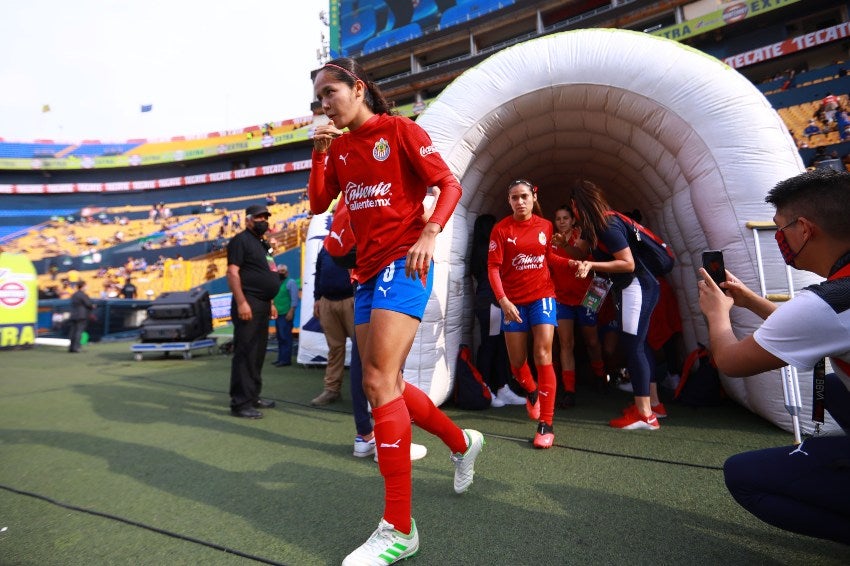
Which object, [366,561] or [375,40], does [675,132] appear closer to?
[366,561]

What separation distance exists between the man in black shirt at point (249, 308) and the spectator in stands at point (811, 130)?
17.6m

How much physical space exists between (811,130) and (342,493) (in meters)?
18.6

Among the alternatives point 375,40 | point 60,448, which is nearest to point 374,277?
point 60,448

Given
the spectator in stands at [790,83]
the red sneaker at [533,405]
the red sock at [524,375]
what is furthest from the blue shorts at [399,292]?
the spectator in stands at [790,83]

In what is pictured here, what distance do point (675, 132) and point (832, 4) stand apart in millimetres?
24471

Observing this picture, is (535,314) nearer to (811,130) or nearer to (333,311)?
(333,311)

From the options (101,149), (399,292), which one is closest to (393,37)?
(101,149)

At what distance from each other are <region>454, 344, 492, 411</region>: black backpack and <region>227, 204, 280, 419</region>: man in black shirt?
169 centimetres

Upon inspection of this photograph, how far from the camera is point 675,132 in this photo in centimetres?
316

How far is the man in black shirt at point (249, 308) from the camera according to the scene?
353cm

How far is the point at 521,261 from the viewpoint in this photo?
305 cm

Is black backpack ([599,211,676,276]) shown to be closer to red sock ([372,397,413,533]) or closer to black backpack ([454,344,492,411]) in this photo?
black backpack ([454,344,492,411])

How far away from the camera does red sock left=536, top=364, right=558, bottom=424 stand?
272 centimetres

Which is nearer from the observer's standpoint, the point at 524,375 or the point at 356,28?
→ the point at 524,375
